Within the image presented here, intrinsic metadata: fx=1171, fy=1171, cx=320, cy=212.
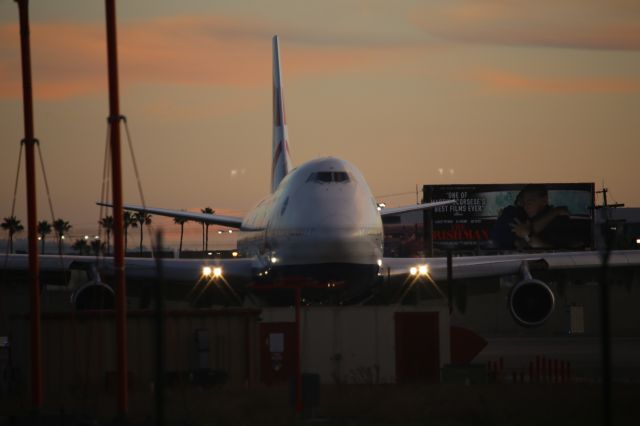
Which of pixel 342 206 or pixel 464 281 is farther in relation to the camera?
pixel 464 281

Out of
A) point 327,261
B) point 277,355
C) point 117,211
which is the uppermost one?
point 117,211

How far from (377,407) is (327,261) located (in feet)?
28.6

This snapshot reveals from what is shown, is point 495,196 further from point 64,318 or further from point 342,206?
point 64,318

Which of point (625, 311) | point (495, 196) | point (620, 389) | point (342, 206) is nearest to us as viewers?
point (620, 389)

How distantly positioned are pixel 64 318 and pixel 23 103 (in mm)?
6238

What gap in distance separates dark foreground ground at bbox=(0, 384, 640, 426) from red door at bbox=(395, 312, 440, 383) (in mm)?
3133

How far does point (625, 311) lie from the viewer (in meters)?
47.7

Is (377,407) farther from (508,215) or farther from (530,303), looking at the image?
(508,215)

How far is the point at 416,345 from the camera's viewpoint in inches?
1075

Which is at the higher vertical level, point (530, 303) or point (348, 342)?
point (530, 303)

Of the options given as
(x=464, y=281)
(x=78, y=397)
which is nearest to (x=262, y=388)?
(x=78, y=397)

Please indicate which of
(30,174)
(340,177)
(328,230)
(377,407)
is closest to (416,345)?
(328,230)

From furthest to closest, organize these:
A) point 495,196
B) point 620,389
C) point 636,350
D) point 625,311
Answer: point 495,196 → point 625,311 → point 636,350 → point 620,389

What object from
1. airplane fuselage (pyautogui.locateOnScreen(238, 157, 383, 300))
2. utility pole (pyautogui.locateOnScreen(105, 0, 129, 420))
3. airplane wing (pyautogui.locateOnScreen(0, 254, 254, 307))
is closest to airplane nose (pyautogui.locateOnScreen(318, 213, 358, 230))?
airplane fuselage (pyautogui.locateOnScreen(238, 157, 383, 300))
